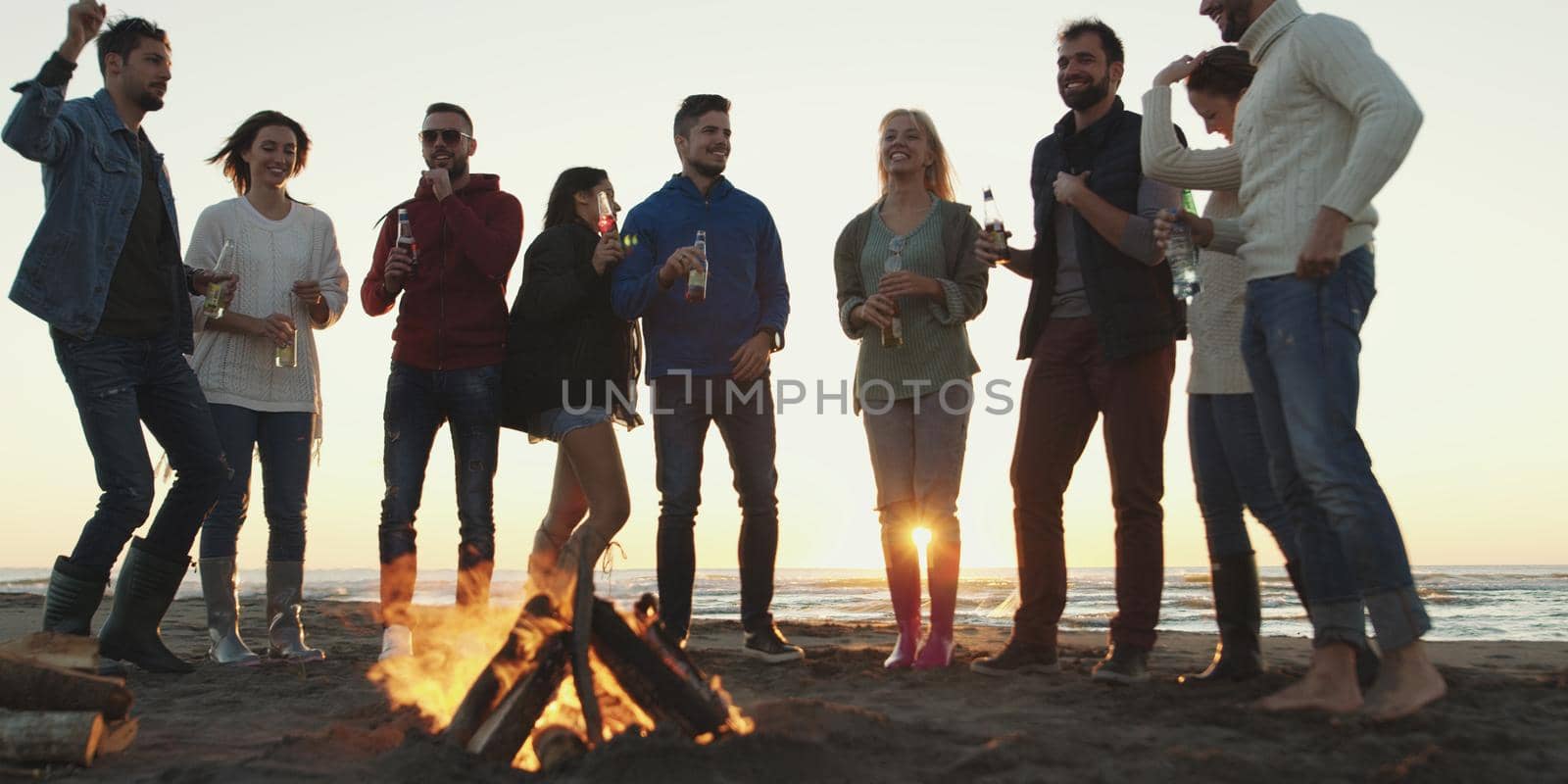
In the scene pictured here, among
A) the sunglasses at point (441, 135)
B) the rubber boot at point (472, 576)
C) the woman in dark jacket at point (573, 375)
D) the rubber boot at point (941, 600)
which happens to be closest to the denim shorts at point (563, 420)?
the woman in dark jacket at point (573, 375)

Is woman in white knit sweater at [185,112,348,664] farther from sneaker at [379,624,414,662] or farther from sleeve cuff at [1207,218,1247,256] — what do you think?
sleeve cuff at [1207,218,1247,256]

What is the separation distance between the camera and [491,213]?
5266 millimetres

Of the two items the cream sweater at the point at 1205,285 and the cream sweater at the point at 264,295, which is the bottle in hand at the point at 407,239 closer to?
the cream sweater at the point at 264,295

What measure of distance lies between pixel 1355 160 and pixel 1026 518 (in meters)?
1.80

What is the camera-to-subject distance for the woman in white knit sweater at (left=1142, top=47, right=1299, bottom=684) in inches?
154

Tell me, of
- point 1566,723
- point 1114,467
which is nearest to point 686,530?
point 1114,467

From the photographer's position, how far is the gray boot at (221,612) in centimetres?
502

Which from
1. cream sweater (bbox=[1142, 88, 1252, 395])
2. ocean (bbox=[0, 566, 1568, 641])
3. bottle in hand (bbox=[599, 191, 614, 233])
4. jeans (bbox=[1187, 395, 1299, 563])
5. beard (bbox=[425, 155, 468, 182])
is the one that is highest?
beard (bbox=[425, 155, 468, 182])

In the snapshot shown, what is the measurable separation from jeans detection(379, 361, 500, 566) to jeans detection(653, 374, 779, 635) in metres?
0.74

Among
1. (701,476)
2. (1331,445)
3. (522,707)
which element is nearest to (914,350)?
(701,476)

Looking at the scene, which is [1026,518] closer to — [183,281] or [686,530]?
[686,530]

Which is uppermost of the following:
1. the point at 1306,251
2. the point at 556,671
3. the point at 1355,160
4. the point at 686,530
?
the point at 1355,160

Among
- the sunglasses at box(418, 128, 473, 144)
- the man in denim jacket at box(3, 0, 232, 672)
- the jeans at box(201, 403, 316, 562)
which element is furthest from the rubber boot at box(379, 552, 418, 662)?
the sunglasses at box(418, 128, 473, 144)

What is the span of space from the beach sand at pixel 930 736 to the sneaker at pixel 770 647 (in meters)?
0.37
